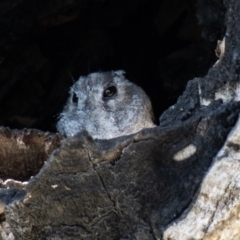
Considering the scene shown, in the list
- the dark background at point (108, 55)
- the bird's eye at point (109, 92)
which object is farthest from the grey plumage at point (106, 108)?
the dark background at point (108, 55)

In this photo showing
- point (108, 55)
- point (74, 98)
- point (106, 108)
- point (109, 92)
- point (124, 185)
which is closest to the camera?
point (124, 185)

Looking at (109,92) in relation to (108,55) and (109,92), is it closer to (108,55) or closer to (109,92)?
(109,92)

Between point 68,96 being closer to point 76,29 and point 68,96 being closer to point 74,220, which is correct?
point 76,29

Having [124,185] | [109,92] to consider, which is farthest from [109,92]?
[124,185]

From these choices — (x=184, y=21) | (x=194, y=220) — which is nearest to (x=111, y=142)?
(x=194, y=220)

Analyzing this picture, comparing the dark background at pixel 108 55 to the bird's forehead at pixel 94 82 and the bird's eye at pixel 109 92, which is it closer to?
the bird's forehead at pixel 94 82

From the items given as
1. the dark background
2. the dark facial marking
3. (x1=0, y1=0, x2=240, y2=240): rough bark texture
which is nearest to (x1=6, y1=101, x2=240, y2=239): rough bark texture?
(x1=0, y1=0, x2=240, y2=240): rough bark texture
